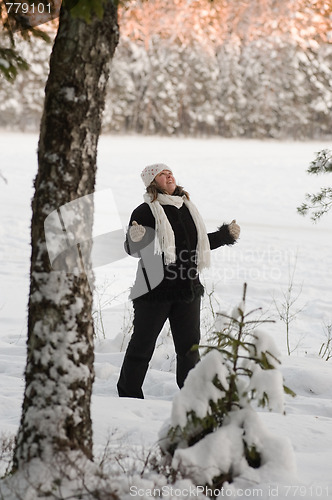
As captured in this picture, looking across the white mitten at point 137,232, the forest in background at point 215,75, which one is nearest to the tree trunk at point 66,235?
the white mitten at point 137,232

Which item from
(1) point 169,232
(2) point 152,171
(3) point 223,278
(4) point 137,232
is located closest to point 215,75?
(3) point 223,278

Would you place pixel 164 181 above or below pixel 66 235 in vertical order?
above

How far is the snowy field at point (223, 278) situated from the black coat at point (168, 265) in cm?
77

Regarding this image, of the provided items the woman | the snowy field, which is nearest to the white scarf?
the woman

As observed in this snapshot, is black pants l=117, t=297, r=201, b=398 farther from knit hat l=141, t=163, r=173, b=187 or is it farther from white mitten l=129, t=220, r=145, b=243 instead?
knit hat l=141, t=163, r=173, b=187

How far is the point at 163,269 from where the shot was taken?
166 inches

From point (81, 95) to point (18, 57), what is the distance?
0.73 metres

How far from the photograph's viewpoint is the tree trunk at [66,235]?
249 cm

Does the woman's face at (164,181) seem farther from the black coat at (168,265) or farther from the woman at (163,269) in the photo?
the black coat at (168,265)

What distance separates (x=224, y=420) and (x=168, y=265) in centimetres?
171

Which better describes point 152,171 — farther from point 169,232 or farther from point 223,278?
point 223,278

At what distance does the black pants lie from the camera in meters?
4.25

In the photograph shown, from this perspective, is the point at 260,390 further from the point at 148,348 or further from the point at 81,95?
the point at 148,348

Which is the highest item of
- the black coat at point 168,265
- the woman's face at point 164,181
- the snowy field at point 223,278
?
the woman's face at point 164,181
